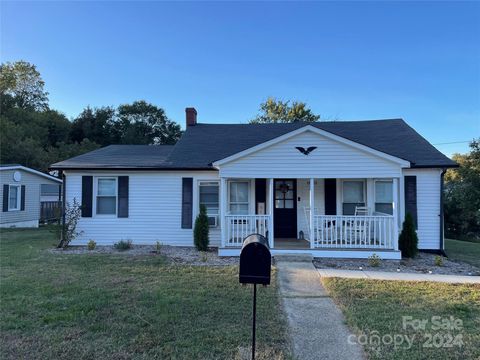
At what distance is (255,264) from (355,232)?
22.4 ft

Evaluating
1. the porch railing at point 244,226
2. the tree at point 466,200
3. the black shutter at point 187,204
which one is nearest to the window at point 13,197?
the black shutter at point 187,204

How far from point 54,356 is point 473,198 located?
965 inches

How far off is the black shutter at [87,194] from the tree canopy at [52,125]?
17.3m

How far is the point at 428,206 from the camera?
10.3m

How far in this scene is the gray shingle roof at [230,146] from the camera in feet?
35.9

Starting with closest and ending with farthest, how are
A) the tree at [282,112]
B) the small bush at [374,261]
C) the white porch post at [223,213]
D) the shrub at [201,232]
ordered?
the small bush at [374,261], the white porch post at [223,213], the shrub at [201,232], the tree at [282,112]

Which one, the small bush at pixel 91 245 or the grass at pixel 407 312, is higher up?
the small bush at pixel 91 245

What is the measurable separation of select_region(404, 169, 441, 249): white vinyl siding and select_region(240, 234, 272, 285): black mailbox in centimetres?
865

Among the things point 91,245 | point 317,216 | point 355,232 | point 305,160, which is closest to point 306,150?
point 305,160

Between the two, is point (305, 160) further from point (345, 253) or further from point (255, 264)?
point (255, 264)

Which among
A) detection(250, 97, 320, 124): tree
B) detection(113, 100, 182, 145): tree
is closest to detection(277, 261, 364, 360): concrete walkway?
detection(250, 97, 320, 124): tree

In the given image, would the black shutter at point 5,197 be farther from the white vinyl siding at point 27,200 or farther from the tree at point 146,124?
the tree at point 146,124

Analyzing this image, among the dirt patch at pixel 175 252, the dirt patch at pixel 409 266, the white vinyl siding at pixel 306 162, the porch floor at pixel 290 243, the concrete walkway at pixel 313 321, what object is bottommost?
the dirt patch at pixel 409 266

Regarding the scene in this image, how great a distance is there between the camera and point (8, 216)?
17.6m
